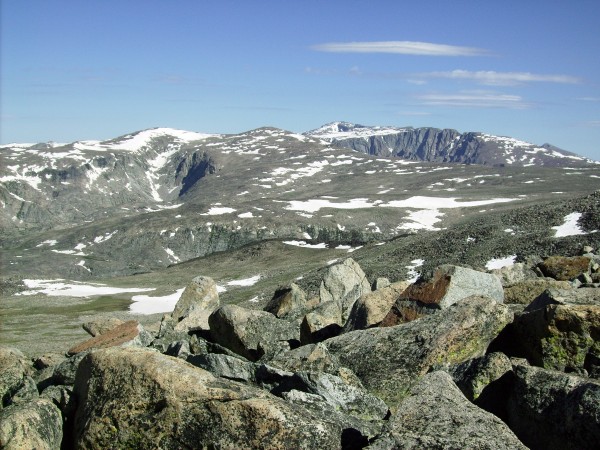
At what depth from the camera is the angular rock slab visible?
9641 mm

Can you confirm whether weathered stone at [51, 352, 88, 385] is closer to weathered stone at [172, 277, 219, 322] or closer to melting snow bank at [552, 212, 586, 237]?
weathered stone at [172, 277, 219, 322]

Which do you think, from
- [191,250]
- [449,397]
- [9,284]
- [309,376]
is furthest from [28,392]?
[191,250]

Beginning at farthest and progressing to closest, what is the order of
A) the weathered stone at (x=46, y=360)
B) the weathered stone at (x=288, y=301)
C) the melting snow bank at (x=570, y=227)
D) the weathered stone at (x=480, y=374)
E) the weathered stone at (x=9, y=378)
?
the melting snow bank at (x=570, y=227) → the weathered stone at (x=288, y=301) → the weathered stone at (x=46, y=360) → the weathered stone at (x=9, y=378) → the weathered stone at (x=480, y=374)

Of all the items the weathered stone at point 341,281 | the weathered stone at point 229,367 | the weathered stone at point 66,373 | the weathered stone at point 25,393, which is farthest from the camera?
the weathered stone at point 341,281

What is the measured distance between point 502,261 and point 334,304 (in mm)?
50290

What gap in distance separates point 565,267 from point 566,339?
19359 millimetres

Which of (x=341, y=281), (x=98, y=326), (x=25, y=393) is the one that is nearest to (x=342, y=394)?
(x=25, y=393)

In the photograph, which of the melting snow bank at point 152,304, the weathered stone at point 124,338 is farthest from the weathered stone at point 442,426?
the melting snow bank at point 152,304

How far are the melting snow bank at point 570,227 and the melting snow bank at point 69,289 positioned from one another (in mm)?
78114

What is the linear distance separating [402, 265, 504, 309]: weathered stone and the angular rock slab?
9.25 meters

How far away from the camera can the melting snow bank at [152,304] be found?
91.1 m

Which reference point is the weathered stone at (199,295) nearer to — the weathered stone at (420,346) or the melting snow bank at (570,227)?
the weathered stone at (420,346)

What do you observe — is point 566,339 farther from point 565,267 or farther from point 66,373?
point 565,267

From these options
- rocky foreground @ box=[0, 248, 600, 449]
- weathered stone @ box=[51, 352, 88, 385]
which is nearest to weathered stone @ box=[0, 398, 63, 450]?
rocky foreground @ box=[0, 248, 600, 449]
